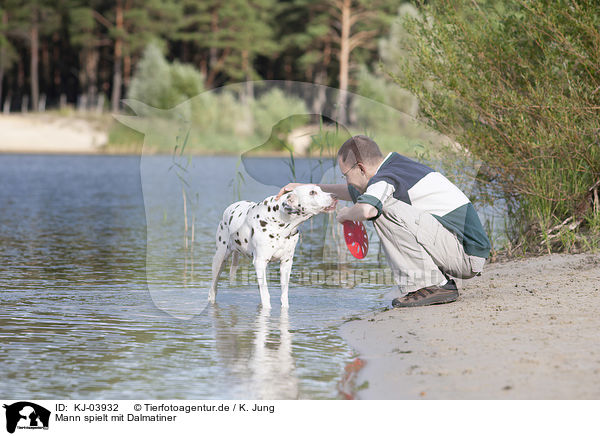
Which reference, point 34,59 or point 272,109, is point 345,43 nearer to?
point 34,59

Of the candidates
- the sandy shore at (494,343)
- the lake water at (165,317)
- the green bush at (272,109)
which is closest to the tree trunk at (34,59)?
the lake water at (165,317)

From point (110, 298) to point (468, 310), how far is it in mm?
4479

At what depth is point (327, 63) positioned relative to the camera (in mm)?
76188

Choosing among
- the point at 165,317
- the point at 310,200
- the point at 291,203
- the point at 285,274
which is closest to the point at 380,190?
the point at 310,200

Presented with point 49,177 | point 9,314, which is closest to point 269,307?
point 9,314

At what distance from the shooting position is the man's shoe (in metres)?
8.95

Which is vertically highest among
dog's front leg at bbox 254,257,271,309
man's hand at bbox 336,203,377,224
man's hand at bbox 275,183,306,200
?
man's hand at bbox 275,183,306,200

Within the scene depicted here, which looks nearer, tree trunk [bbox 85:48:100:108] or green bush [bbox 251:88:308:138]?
green bush [bbox 251:88:308:138]

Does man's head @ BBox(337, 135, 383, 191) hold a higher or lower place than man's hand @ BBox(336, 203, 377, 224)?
higher
